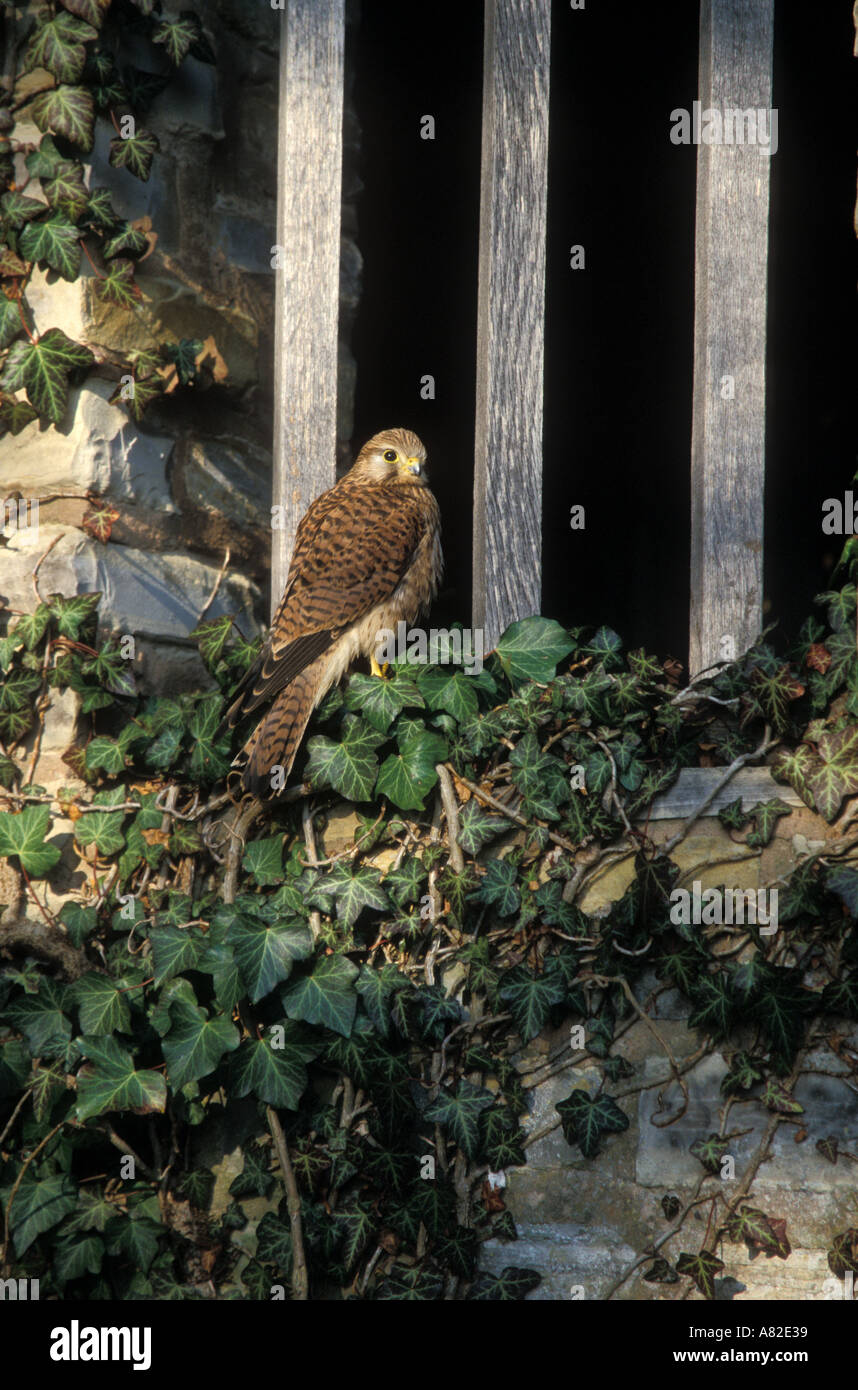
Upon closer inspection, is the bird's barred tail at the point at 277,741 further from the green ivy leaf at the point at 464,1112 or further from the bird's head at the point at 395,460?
the bird's head at the point at 395,460

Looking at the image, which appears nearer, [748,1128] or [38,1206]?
[748,1128]

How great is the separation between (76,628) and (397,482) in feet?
2.86

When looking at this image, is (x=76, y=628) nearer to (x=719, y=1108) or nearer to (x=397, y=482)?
(x=397, y=482)

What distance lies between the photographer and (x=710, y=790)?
2.46 metres

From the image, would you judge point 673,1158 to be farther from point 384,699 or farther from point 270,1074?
point 384,699

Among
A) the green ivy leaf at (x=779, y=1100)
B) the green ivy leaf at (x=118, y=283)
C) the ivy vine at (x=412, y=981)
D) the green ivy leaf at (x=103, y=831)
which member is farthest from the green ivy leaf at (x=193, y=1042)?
the green ivy leaf at (x=118, y=283)

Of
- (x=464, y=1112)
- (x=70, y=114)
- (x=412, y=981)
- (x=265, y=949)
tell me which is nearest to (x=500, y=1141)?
(x=464, y=1112)

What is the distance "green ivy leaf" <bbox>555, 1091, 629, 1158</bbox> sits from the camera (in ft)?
7.66

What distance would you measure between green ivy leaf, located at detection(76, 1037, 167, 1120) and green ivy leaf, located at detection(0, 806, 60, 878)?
1.39 ft

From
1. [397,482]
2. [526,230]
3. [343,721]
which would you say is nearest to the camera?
[343,721]

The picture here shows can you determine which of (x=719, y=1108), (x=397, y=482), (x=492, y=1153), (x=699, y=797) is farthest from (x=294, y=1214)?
(x=397, y=482)

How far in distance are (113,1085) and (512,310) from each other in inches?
69.2

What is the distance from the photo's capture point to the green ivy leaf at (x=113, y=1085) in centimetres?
251

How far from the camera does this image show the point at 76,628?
2.89 m
